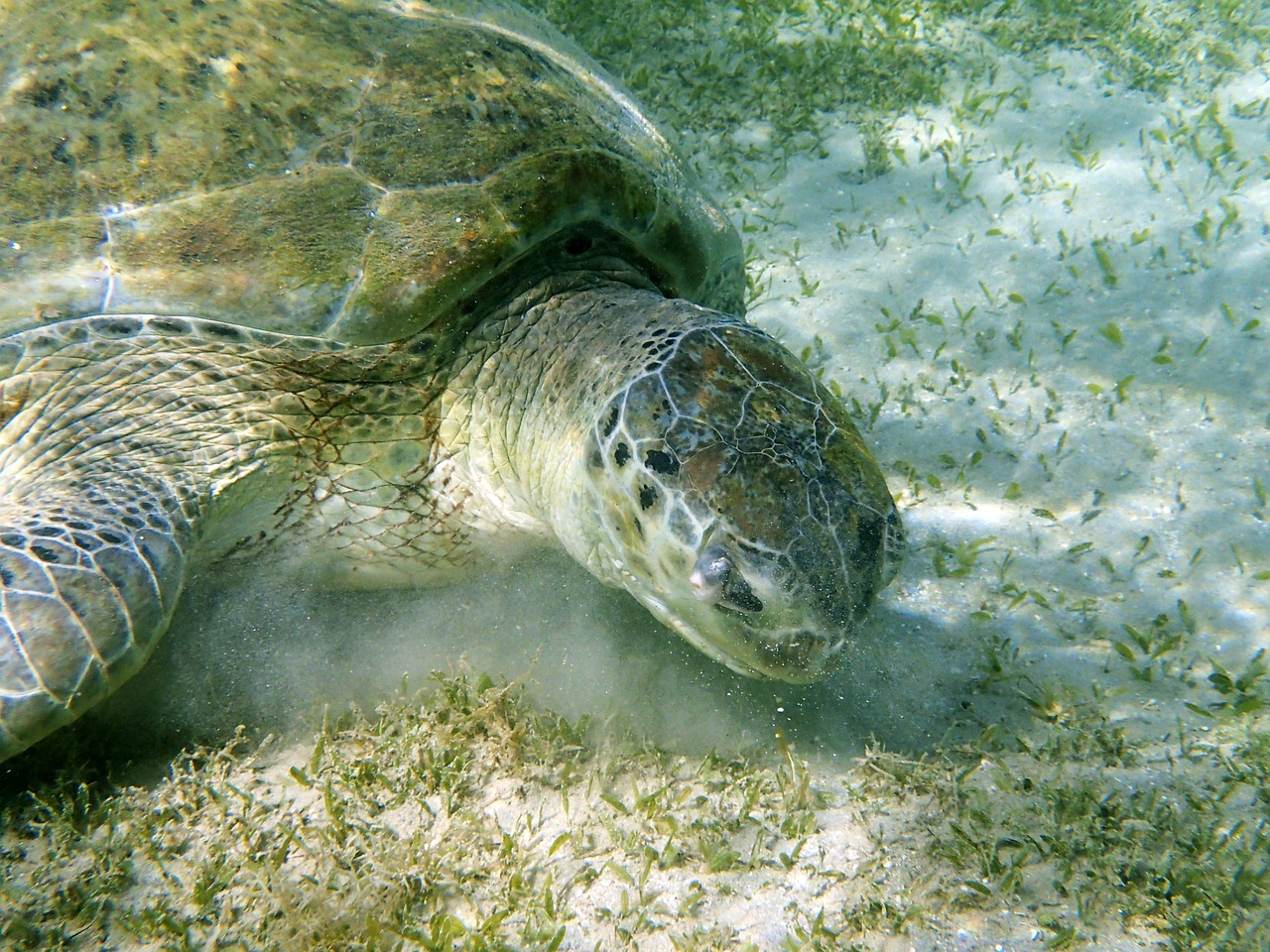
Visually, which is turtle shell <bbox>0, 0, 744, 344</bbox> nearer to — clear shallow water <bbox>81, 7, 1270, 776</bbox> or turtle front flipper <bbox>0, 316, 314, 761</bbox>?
turtle front flipper <bbox>0, 316, 314, 761</bbox>

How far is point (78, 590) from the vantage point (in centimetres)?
174

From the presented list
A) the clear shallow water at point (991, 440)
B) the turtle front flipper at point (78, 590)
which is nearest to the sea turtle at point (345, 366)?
the turtle front flipper at point (78, 590)

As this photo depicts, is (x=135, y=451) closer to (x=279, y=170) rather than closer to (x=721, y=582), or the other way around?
(x=279, y=170)

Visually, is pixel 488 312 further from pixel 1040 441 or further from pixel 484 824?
pixel 1040 441

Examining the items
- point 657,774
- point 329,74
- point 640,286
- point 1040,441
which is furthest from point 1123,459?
point 329,74

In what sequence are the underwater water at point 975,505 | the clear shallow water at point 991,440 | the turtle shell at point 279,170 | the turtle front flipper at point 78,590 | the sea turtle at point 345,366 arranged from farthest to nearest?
the clear shallow water at point 991,440 < the turtle shell at point 279,170 < the underwater water at point 975,505 < the sea turtle at point 345,366 < the turtle front flipper at point 78,590

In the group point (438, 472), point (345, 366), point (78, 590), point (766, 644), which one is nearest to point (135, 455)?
point (78, 590)

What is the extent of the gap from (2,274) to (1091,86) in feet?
19.8

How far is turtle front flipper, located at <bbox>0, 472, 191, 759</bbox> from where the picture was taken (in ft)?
5.42

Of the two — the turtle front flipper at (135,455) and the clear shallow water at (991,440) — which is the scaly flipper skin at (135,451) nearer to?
the turtle front flipper at (135,455)

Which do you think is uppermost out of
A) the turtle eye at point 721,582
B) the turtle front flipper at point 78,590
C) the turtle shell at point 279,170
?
the turtle shell at point 279,170

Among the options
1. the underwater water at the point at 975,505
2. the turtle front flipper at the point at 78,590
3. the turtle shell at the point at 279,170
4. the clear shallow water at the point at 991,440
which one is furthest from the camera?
the clear shallow water at the point at 991,440

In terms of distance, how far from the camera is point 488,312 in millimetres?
2436

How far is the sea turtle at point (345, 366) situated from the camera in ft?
5.79
